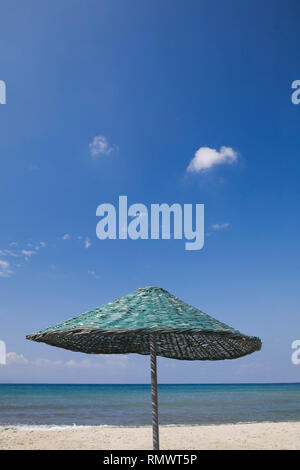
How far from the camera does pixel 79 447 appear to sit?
8477mm

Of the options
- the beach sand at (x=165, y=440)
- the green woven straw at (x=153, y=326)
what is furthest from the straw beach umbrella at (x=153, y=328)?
the beach sand at (x=165, y=440)

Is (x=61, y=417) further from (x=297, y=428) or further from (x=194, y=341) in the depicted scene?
(x=194, y=341)

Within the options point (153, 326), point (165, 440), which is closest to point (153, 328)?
point (153, 326)

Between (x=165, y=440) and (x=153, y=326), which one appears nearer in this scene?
(x=153, y=326)

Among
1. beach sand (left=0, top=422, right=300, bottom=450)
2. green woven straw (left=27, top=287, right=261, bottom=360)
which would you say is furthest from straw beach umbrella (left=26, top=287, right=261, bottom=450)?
beach sand (left=0, top=422, right=300, bottom=450)

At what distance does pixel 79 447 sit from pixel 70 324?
6298mm

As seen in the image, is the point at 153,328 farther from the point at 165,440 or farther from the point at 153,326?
the point at 165,440

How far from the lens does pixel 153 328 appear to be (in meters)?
3.03

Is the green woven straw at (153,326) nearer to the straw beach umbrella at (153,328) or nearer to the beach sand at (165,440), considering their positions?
the straw beach umbrella at (153,328)

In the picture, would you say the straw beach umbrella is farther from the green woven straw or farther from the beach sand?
the beach sand

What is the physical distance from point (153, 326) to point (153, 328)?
1.3 inches
